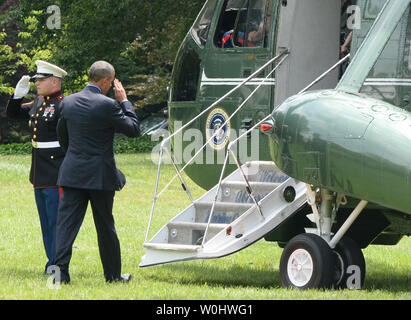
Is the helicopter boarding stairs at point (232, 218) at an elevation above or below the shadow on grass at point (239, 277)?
above

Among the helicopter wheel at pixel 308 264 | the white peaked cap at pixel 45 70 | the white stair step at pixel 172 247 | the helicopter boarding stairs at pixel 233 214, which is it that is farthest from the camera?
the white peaked cap at pixel 45 70

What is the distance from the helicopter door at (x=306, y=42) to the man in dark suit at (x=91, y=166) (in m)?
2.17

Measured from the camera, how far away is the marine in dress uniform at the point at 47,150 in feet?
29.1

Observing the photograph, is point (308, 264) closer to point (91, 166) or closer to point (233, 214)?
point (233, 214)

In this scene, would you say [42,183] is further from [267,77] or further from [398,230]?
[398,230]

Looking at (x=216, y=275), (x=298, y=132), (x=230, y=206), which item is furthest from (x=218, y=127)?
(x=298, y=132)

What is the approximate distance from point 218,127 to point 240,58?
0.79m

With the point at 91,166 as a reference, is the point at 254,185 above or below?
below

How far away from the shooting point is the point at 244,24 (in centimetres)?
1009

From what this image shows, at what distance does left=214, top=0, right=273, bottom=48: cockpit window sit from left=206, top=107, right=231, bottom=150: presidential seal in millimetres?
740

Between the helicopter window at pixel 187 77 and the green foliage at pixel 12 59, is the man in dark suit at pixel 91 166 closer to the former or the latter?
the helicopter window at pixel 187 77

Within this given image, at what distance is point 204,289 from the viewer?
8102 millimetres

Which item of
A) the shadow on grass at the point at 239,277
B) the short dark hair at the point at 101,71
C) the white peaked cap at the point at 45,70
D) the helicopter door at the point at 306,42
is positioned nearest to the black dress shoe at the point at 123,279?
the shadow on grass at the point at 239,277

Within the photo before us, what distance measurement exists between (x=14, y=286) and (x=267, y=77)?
331 centimetres
